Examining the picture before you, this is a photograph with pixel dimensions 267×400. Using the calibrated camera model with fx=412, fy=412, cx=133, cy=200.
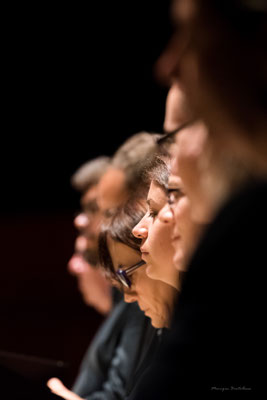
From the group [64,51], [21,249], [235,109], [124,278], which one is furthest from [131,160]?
[21,249]

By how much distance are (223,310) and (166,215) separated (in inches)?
11.1

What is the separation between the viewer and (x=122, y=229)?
0.94 meters

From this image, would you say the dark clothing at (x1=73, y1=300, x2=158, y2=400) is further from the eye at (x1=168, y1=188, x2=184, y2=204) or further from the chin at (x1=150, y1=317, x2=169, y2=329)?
the eye at (x1=168, y1=188, x2=184, y2=204)

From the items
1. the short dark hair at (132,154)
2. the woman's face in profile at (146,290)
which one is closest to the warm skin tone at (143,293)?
the woman's face in profile at (146,290)

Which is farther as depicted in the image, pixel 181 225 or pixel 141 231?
pixel 141 231

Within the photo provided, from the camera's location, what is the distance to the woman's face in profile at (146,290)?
90 cm

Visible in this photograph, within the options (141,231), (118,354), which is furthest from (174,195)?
(118,354)

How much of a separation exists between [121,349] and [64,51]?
85.0 inches

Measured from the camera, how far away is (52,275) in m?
3.52

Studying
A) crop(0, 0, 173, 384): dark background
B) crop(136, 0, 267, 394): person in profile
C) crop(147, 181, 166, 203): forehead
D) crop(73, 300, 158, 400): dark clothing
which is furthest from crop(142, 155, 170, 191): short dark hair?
crop(0, 0, 173, 384): dark background

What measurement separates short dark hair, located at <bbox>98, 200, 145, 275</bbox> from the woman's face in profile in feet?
0.05

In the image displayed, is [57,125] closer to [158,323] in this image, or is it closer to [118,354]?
[118,354]

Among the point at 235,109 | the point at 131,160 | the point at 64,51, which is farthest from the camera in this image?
the point at 64,51

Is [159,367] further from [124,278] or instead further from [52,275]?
[52,275]
